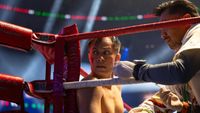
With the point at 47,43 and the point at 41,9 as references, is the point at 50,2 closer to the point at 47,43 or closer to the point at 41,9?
the point at 41,9

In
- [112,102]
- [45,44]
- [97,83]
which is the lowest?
[112,102]

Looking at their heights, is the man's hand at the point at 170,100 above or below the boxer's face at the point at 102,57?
below

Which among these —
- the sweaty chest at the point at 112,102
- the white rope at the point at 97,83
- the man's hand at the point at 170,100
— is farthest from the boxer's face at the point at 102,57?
the man's hand at the point at 170,100

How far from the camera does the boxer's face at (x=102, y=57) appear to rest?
131cm

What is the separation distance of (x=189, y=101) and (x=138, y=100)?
4102mm

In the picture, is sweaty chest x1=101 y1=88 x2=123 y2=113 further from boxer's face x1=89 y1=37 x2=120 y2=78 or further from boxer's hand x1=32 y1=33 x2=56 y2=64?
boxer's hand x1=32 y1=33 x2=56 y2=64

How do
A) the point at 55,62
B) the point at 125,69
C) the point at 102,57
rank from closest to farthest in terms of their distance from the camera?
the point at 125,69
the point at 55,62
the point at 102,57

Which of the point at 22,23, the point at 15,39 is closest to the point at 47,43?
the point at 15,39

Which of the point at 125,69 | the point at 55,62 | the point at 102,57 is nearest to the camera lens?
the point at 125,69

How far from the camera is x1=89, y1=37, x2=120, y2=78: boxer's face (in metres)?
1.31

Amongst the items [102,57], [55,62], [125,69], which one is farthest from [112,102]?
[125,69]

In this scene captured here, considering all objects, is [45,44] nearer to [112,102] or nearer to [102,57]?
[102,57]

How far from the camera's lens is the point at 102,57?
4.29 feet

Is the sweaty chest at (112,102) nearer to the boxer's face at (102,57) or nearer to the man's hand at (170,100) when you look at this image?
the boxer's face at (102,57)
